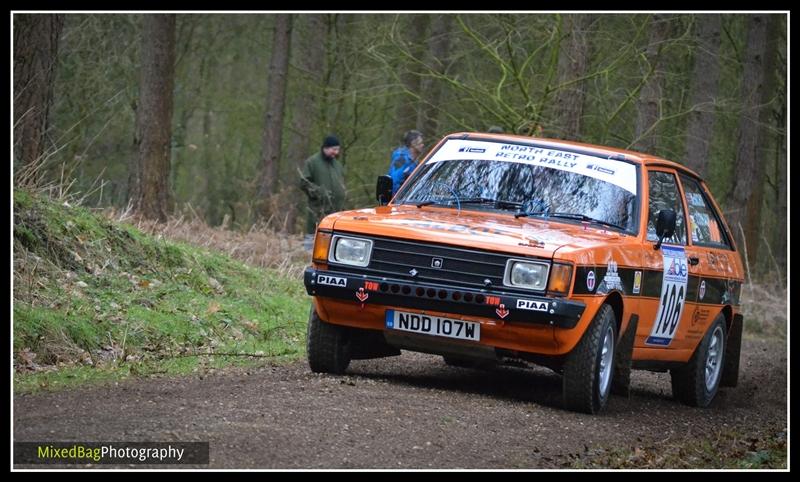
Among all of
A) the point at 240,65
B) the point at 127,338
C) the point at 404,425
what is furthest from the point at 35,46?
the point at 240,65

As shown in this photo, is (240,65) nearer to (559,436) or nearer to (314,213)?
(314,213)

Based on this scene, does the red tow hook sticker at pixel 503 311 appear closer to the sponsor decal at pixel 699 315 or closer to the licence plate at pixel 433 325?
the licence plate at pixel 433 325

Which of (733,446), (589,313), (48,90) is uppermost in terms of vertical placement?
(48,90)

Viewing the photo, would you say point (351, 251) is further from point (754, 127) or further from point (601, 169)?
point (754, 127)

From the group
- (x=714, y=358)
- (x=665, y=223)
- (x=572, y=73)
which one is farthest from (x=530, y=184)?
(x=572, y=73)

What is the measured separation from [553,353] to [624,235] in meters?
1.26

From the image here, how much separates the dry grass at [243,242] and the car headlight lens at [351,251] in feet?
20.6

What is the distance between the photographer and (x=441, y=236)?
8070 millimetres

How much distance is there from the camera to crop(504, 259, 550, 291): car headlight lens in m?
7.82

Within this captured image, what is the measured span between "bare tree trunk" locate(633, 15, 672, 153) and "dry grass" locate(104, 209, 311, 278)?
5.09m

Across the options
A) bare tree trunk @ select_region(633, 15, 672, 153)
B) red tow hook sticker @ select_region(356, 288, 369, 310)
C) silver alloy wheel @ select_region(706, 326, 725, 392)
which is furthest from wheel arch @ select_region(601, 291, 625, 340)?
bare tree trunk @ select_region(633, 15, 672, 153)

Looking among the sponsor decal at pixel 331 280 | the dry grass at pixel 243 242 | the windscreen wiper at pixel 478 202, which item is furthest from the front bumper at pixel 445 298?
the dry grass at pixel 243 242

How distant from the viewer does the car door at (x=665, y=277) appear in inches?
357

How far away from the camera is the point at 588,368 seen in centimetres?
809
